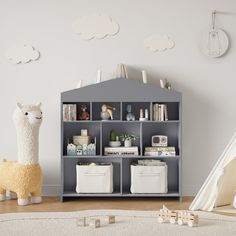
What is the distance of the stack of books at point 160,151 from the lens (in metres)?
5.02

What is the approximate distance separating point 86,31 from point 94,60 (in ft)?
0.91

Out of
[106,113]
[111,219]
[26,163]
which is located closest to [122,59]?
[106,113]

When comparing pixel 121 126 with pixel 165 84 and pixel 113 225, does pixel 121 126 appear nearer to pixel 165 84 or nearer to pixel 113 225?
pixel 165 84

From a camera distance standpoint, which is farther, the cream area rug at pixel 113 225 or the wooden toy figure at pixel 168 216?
the wooden toy figure at pixel 168 216

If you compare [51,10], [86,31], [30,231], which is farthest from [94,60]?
[30,231]

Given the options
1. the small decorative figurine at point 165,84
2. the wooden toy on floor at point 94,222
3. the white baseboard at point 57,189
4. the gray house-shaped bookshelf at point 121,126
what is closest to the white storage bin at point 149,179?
the gray house-shaped bookshelf at point 121,126

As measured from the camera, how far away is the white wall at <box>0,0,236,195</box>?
5191mm

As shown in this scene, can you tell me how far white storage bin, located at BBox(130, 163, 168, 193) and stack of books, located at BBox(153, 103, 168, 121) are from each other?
0.43 metres

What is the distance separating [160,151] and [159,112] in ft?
1.16

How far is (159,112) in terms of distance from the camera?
5008 mm

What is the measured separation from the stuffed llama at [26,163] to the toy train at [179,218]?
127 cm

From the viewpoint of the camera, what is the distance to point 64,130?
5227 millimetres

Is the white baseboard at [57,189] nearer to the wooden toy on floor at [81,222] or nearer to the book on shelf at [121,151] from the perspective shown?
the book on shelf at [121,151]

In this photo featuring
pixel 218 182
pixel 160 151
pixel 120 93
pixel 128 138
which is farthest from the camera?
pixel 128 138
